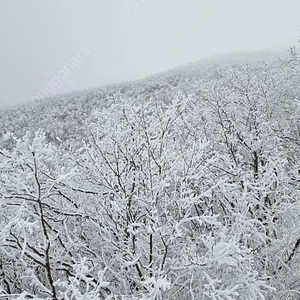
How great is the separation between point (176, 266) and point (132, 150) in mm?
1937

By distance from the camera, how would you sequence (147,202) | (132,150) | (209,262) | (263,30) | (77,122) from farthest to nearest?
(263,30) → (77,122) → (132,150) → (147,202) → (209,262)

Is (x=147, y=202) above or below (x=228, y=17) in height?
below

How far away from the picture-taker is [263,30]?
98.4m

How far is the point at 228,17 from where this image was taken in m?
181

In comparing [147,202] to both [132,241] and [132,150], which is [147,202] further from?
[132,150]

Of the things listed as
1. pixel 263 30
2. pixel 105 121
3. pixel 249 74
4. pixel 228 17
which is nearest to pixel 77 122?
pixel 249 74

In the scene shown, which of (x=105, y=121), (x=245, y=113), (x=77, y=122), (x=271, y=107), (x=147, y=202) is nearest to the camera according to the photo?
(x=147, y=202)

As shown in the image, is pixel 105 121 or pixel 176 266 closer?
pixel 176 266

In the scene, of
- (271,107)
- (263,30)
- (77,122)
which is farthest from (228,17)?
(271,107)

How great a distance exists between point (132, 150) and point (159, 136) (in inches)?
19.7

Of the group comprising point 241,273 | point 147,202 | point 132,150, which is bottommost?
point 241,273

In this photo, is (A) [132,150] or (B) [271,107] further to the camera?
(B) [271,107]

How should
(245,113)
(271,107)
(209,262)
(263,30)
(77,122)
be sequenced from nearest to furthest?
(209,262)
(245,113)
(271,107)
(77,122)
(263,30)

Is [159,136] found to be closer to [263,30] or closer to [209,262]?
[209,262]
